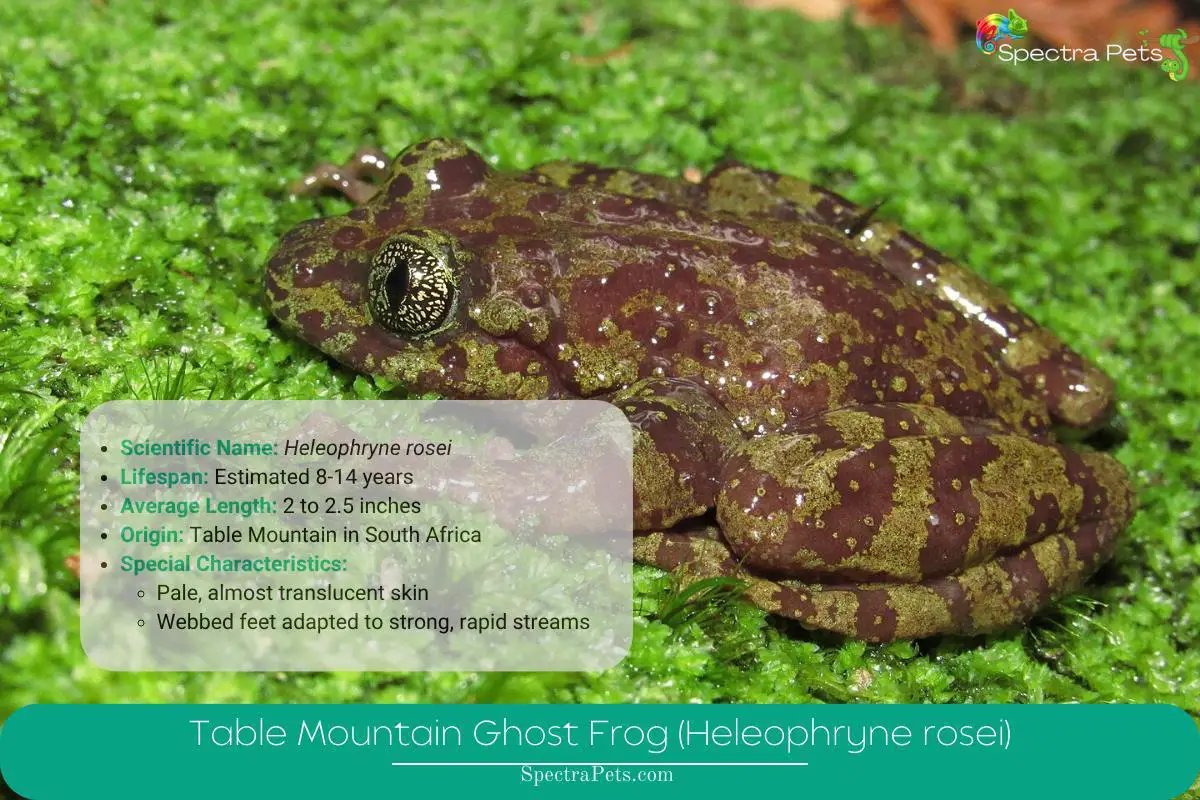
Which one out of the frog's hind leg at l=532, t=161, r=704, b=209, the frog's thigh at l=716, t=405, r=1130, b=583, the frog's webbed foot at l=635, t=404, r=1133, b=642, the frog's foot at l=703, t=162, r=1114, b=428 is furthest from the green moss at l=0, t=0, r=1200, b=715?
the frog's foot at l=703, t=162, r=1114, b=428

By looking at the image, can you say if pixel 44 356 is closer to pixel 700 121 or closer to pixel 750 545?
pixel 750 545

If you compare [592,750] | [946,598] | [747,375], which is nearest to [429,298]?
[747,375]

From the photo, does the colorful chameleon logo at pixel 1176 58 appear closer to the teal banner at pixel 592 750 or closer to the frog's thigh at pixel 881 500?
the frog's thigh at pixel 881 500

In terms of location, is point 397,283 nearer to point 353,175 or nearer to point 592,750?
point 353,175

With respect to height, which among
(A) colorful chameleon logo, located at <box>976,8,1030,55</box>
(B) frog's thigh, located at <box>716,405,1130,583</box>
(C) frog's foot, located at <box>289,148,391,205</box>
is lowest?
Answer: (B) frog's thigh, located at <box>716,405,1130,583</box>

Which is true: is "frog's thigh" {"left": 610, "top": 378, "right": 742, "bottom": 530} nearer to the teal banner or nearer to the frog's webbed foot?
the frog's webbed foot

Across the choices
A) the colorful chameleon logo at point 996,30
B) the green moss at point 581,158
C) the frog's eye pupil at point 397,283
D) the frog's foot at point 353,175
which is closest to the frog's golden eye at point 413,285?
the frog's eye pupil at point 397,283
